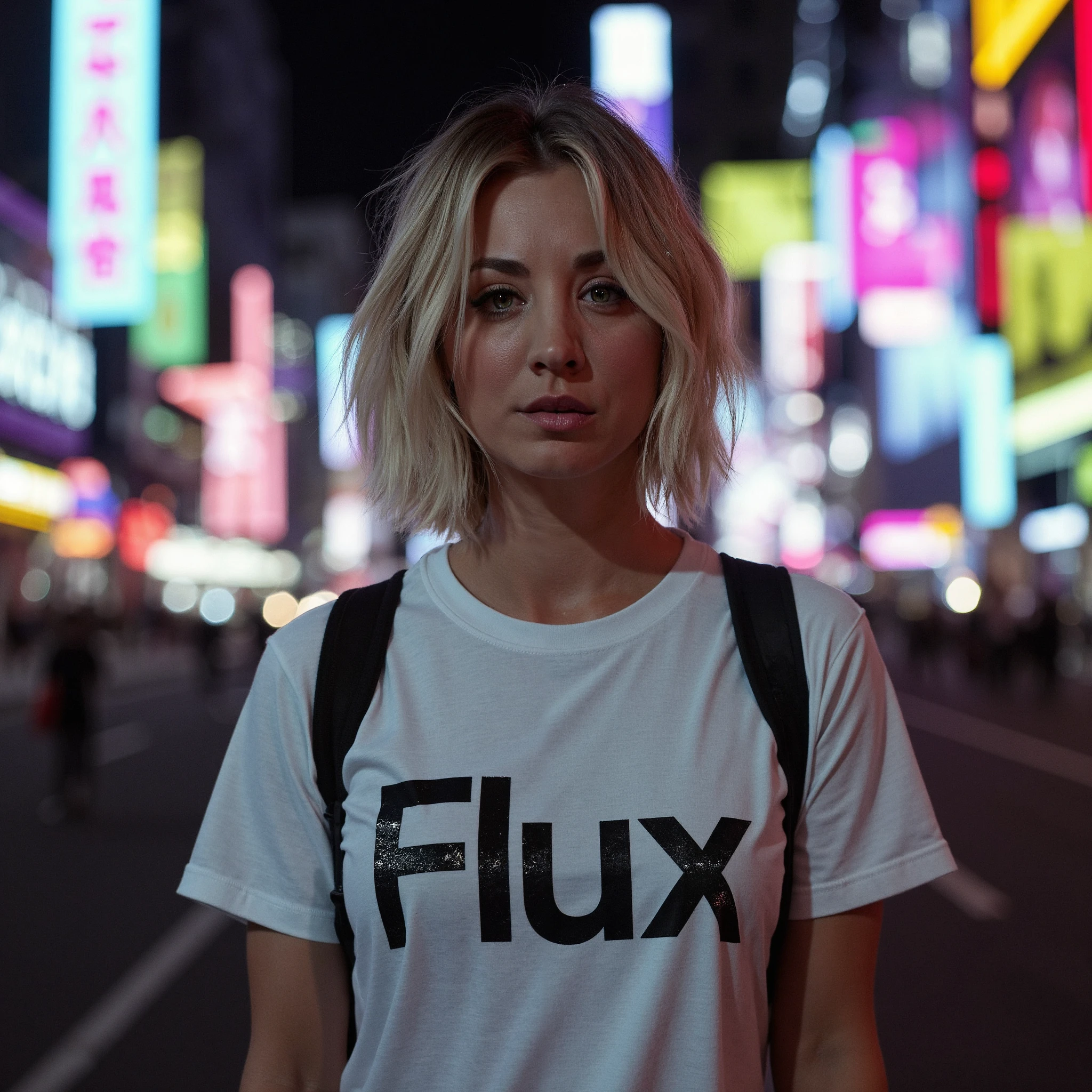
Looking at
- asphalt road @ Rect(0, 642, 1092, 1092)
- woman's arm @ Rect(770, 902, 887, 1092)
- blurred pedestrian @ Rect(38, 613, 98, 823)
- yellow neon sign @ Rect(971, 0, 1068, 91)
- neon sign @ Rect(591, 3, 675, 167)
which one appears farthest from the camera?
neon sign @ Rect(591, 3, 675, 167)

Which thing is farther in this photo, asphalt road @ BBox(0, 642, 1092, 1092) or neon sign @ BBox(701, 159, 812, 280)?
neon sign @ BBox(701, 159, 812, 280)

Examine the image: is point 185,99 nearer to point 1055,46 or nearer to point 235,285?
point 235,285

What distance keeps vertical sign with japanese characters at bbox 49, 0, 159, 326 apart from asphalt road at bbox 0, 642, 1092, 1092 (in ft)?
77.1

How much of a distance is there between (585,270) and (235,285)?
84026mm

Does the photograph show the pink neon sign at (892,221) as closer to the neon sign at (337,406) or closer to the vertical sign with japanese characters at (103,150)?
the vertical sign with japanese characters at (103,150)

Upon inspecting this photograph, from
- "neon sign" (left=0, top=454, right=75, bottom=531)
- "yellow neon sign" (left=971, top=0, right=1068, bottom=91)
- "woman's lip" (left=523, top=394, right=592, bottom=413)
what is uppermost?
"yellow neon sign" (left=971, top=0, right=1068, bottom=91)

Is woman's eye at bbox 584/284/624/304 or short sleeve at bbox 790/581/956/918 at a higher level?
woman's eye at bbox 584/284/624/304

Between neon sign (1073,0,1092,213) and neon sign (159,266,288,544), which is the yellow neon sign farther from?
neon sign (159,266,288,544)

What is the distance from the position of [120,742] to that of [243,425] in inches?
2394

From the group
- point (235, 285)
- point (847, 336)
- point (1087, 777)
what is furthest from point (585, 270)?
point (847, 336)

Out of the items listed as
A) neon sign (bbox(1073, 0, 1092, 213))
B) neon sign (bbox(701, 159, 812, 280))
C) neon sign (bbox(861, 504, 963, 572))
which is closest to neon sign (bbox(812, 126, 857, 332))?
neon sign (bbox(701, 159, 812, 280))

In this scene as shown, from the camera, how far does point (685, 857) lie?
6.36 feet

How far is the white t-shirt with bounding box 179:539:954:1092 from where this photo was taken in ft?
6.36

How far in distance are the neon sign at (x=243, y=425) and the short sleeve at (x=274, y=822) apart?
64766mm
